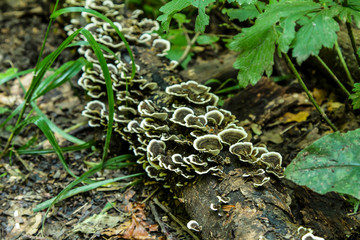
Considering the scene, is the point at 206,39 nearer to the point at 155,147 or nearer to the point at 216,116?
the point at 216,116

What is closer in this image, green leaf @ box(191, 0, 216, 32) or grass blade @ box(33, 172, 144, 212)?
green leaf @ box(191, 0, 216, 32)

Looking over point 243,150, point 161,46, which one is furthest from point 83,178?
point 161,46

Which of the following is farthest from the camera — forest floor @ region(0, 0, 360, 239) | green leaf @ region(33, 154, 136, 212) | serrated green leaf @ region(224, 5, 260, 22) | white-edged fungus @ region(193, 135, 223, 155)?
serrated green leaf @ region(224, 5, 260, 22)

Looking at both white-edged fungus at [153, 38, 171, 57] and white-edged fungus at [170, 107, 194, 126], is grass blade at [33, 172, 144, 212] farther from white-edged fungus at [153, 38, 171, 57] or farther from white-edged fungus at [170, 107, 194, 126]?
white-edged fungus at [153, 38, 171, 57]

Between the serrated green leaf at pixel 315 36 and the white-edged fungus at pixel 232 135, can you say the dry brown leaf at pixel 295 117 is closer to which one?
Answer: the white-edged fungus at pixel 232 135

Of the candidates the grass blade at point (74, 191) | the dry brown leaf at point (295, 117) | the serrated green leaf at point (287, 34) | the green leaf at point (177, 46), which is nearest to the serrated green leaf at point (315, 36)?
the serrated green leaf at point (287, 34)

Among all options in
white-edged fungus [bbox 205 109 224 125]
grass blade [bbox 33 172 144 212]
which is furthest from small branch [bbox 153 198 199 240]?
white-edged fungus [bbox 205 109 224 125]

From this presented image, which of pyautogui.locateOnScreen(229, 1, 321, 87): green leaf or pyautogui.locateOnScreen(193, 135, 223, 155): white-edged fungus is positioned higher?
pyautogui.locateOnScreen(229, 1, 321, 87): green leaf
